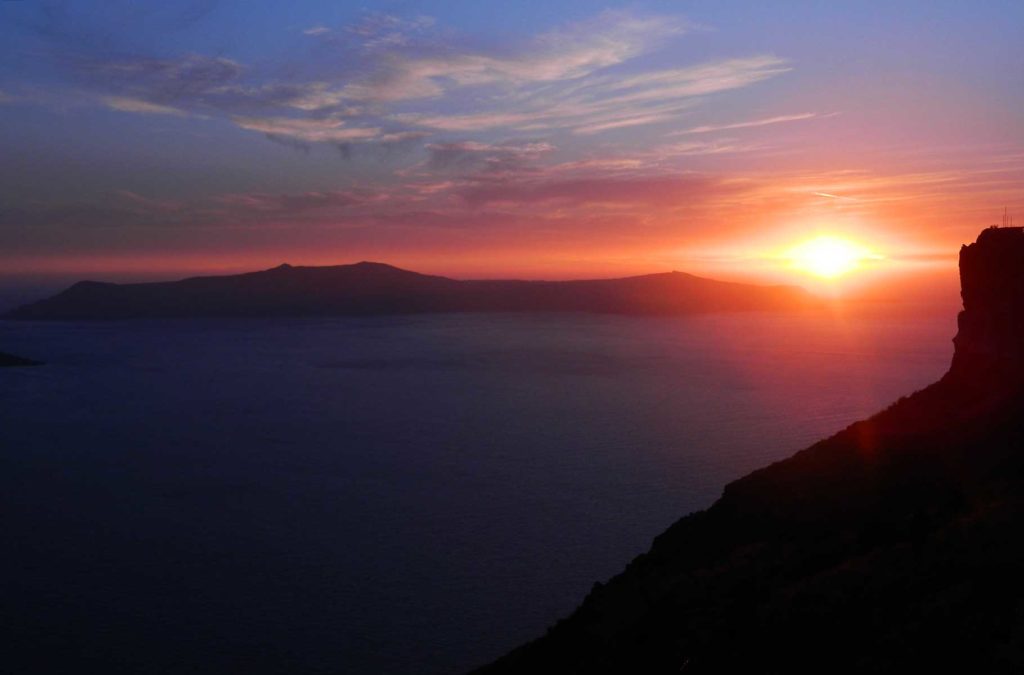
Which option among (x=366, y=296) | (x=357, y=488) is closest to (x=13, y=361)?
(x=357, y=488)

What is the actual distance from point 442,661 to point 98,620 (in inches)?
369

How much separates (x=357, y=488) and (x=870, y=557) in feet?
85.8

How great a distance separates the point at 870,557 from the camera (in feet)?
35.3

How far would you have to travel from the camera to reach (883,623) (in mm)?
8812

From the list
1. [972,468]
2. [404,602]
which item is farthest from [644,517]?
[972,468]

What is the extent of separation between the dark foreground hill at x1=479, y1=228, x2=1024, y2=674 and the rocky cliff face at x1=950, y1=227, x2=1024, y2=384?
0.03 meters

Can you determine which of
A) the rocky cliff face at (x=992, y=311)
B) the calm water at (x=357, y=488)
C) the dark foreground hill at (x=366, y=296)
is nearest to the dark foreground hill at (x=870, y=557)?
the rocky cliff face at (x=992, y=311)

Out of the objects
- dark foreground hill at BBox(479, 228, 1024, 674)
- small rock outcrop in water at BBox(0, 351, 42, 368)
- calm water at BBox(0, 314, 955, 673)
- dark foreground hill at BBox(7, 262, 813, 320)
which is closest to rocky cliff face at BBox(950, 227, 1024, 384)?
dark foreground hill at BBox(479, 228, 1024, 674)

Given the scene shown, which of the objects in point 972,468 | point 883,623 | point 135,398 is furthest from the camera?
point 135,398

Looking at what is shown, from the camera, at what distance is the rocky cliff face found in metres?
17.7

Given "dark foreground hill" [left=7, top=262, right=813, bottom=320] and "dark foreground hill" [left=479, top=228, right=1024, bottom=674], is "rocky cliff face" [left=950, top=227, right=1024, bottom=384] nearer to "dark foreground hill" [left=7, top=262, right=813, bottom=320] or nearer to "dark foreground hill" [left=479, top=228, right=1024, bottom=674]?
"dark foreground hill" [left=479, top=228, right=1024, bottom=674]

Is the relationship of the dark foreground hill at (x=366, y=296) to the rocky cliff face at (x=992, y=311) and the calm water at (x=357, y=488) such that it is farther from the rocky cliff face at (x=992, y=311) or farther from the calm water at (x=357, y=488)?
the rocky cliff face at (x=992, y=311)

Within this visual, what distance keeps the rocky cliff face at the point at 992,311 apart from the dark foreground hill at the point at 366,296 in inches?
5265

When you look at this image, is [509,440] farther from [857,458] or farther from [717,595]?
[717,595]
